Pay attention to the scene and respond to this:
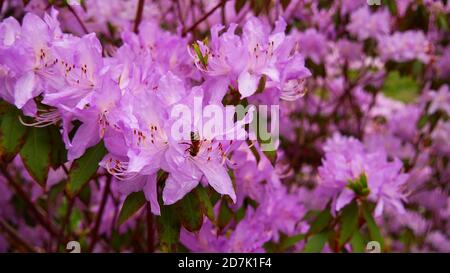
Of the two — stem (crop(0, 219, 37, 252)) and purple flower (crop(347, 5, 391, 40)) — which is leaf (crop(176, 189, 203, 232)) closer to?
stem (crop(0, 219, 37, 252))

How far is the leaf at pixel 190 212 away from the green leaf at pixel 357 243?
26.3 inches

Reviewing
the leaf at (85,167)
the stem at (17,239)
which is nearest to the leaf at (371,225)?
the leaf at (85,167)

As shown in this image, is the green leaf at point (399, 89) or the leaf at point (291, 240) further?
the green leaf at point (399, 89)

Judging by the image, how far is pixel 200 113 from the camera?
1145mm

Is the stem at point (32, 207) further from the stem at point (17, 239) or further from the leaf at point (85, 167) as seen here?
the leaf at point (85, 167)

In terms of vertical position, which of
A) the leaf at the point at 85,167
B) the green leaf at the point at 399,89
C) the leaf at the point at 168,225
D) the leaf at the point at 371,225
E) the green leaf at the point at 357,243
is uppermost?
the leaf at the point at 85,167

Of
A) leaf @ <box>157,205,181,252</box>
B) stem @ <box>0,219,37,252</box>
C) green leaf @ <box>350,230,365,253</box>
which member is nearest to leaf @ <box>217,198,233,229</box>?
green leaf @ <box>350,230,365,253</box>

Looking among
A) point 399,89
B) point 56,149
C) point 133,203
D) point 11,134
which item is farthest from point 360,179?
point 399,89

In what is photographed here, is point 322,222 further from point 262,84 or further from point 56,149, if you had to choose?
point 56,149

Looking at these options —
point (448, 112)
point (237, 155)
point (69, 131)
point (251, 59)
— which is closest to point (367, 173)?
point (237, 155)

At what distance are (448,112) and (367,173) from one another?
1228 millimetres

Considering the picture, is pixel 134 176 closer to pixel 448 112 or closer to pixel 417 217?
pixel 448 112

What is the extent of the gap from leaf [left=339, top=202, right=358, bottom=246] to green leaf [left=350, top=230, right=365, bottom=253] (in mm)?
44

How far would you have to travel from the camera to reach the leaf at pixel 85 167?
4.15 feet
